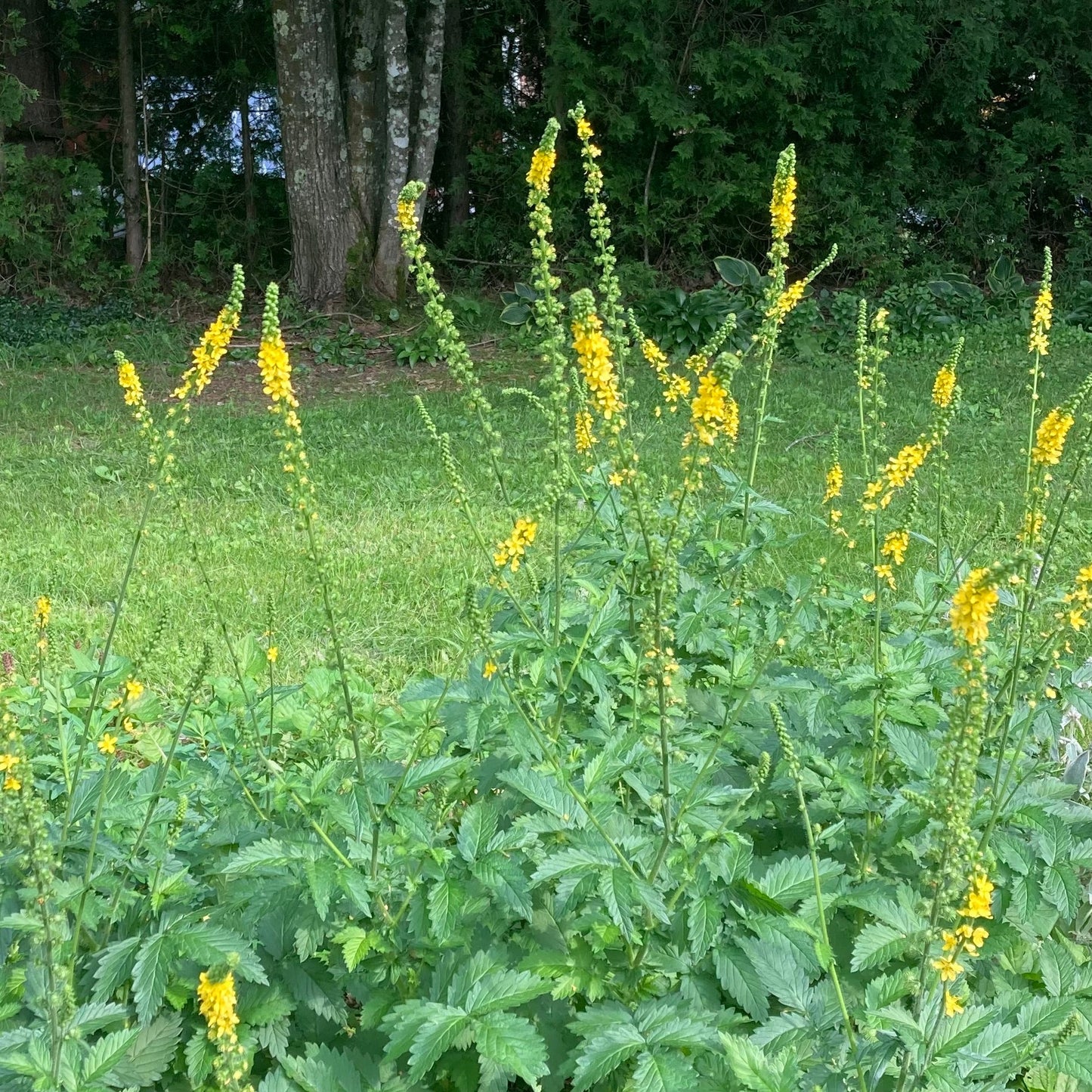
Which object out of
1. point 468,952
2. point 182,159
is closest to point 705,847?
point 468,952

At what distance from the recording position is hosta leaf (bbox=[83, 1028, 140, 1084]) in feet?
5.72

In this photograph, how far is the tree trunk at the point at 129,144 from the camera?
40.8 ft

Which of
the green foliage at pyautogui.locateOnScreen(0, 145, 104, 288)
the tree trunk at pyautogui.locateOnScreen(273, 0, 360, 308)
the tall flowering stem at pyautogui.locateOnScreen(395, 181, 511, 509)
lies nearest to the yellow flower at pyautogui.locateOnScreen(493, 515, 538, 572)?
the tall flowering stem at pyautogui.locateOnScreen(395, 181, 511, 509)

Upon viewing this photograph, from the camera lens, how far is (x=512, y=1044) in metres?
1.74

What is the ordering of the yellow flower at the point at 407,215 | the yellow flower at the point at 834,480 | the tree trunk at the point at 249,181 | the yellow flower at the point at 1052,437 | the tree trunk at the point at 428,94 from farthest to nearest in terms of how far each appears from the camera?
1. the tree trunk at the point at 249,181
2. the tree trunk at the point at 428,94
3. the yellow flower at the point at 834,480
4. the yellow flower at the point at 1052,437
5. the yellow flower at the point at 407,215

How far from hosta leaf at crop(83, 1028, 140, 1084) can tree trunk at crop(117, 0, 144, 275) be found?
1234 centimetres

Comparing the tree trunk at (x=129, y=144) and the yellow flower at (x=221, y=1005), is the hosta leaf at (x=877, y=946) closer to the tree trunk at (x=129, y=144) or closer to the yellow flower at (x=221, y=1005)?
the yellow flower at (x=221, y=1005)

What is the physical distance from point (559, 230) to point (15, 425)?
A: 6.55 m

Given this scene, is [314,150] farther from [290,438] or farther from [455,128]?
[290,438]

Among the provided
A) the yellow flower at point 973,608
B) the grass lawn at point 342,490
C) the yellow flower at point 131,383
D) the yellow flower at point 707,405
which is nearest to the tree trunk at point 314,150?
the grass lawn at point 342,490

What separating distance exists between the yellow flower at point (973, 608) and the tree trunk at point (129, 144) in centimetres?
1281

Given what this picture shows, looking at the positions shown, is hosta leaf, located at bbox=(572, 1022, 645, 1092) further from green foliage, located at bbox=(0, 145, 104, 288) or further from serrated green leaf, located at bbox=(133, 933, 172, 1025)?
green foliage, located at bbox=(0, 145, 104, 288)

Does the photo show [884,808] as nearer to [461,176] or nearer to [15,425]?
[15,425]

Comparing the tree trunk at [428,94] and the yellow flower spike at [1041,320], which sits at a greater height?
the tree trunk at [428,94]
